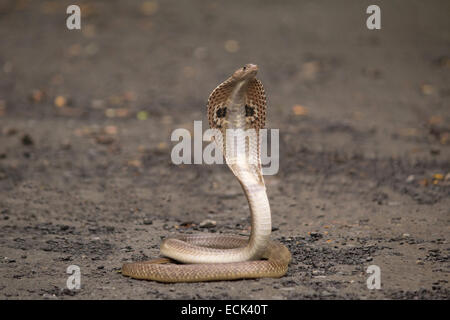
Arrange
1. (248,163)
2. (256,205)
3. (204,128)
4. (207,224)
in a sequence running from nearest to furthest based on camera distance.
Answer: (256,205) < (248,163) < (207,224) < (204,128)

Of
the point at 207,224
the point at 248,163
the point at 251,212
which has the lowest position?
the point at 207,224

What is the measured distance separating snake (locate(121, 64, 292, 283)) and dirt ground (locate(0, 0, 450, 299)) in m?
0.09

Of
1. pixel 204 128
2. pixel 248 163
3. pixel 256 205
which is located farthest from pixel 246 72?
pixel 204 128

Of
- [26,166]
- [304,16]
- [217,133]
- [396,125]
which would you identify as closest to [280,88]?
[396,125]

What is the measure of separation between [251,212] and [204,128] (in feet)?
16.3

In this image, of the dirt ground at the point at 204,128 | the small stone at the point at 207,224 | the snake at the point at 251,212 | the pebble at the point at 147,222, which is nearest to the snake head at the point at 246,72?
the snake at the point at 251,212

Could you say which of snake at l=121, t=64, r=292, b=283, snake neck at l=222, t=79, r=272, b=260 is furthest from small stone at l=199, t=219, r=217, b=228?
snake neck at l=222, t=79, r=272, b=260

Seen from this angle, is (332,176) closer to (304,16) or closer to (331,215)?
(331,215)

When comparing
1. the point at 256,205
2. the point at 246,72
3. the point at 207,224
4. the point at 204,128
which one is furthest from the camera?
the point at 204,128

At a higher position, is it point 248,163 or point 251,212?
point 248,163

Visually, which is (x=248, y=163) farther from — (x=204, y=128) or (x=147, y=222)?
(x=204, y=128)

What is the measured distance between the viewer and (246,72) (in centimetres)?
451

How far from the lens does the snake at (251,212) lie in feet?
15.4

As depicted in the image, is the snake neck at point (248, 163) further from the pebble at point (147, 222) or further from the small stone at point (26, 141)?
the small stone at point (26, 141)
